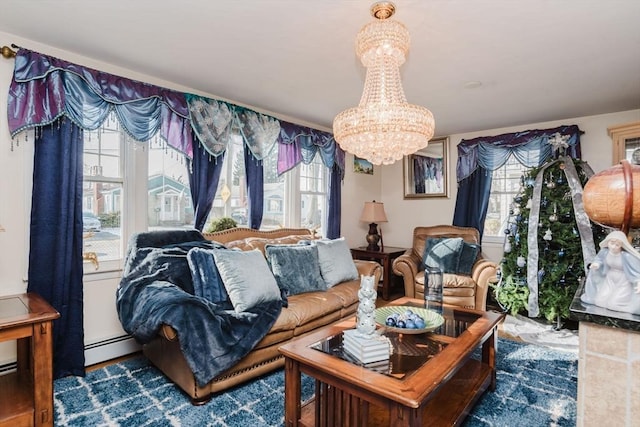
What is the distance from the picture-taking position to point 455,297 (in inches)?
152

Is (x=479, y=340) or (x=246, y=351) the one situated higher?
(x=479, y=340)

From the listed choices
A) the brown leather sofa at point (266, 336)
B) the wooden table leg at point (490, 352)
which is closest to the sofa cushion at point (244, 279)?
the brown leather sofa at point (266, 336)

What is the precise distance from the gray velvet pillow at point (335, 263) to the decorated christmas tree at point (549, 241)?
1698 millimetres

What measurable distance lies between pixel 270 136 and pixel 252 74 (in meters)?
0.98

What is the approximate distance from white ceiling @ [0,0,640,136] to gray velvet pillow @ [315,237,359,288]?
4.96 ft

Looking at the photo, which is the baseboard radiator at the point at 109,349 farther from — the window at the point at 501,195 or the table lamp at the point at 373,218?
the window at the point at 501,195

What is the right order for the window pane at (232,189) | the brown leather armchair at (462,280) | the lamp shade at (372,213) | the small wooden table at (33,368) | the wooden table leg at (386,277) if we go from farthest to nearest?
1. the lamp shade at (372,213)
2. the wooden table leg at (386,277)
3. the brown leather armchair at (462,280)
4. the window pane at (232,189)
5. the small wooden table at (33,368)

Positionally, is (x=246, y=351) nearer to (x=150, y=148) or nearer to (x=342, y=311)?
(x=342, y=311)

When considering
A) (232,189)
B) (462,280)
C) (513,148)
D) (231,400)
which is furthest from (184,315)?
(513,148)

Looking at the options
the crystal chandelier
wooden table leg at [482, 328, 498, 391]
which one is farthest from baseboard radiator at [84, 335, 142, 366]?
wooden table leg at [482, 328, 498, 391]

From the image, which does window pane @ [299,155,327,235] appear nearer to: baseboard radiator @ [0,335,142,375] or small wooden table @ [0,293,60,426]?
baseboard radiator @ [0,335,142,375]

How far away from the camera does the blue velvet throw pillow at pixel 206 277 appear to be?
252 centimetres

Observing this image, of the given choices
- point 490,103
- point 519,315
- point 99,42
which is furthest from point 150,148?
point 519,315

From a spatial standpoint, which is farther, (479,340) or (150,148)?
(150,148)
